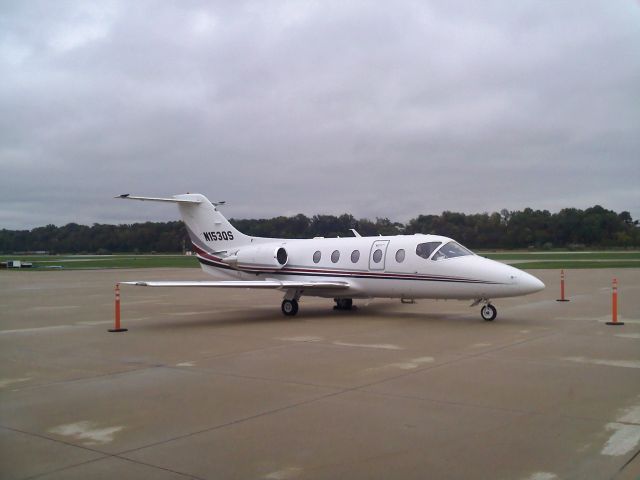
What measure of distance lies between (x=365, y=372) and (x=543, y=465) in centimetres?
413

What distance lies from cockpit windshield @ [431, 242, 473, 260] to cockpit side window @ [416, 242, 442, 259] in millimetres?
181

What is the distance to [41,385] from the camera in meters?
8.70

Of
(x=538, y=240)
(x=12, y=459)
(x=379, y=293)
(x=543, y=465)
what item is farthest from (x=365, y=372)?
(x=538, y=240)

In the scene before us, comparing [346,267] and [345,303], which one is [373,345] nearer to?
[346,267]

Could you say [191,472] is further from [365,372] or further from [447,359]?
[447,359]

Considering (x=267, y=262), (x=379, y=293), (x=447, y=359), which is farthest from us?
(x=267, y=262)

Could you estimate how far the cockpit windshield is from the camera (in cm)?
1586

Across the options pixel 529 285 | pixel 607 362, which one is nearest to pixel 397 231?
pixel 529 285

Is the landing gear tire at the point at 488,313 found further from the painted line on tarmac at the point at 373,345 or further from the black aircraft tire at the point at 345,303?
the black aircraft tire at the point at 345,303

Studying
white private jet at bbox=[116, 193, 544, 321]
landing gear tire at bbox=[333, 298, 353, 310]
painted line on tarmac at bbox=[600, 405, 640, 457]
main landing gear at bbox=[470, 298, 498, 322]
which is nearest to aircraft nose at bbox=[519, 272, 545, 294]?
white private jet at bbox=[116, 193, 544, 321]

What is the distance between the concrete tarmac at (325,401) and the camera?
17.6ft

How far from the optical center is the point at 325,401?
745cm

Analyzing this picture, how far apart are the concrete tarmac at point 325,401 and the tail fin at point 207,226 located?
19.9ft

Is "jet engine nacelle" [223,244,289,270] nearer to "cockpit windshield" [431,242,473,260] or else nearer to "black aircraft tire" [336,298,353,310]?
"black aircraft tire" [336,298,353,310]
